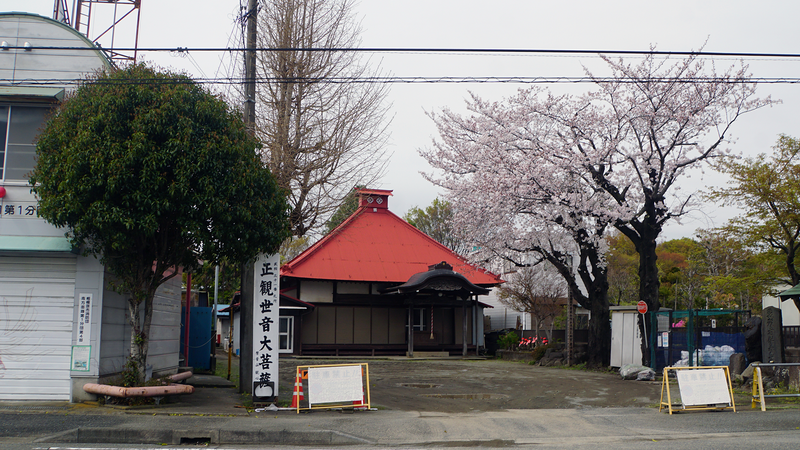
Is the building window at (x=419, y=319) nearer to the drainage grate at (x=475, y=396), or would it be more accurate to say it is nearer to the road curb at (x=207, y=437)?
the drainage grate at (x=475, y=396)

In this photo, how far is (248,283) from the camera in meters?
13.0

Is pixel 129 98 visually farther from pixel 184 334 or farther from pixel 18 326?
pixel 184 334

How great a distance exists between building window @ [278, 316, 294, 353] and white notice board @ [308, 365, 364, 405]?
1745cm

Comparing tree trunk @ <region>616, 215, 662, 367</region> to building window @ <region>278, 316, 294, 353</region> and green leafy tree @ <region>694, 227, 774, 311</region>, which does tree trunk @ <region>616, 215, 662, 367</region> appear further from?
building window @ <region>278, 316, 294, 353</region>

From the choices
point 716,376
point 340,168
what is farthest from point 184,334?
point 716,376

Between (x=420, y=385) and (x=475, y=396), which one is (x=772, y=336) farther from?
(x=420, y=385)

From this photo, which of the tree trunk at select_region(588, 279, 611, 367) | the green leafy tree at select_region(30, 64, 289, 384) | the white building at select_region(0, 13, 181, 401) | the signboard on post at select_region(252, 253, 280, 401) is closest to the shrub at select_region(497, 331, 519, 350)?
the tree trunk at select_region(588, 279, 611, 367)

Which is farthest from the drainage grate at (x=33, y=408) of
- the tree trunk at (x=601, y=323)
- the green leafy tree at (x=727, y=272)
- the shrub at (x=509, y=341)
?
the green leafy tree at (x=727, y=272)

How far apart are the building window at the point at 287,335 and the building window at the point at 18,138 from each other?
17.2 m

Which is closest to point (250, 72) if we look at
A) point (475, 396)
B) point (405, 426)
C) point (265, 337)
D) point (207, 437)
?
point (265, 337)

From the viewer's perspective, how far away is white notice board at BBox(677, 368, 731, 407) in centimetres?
1152

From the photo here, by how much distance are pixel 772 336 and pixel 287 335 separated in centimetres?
2017

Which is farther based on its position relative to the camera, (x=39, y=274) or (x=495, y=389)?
(x=495, y=389)

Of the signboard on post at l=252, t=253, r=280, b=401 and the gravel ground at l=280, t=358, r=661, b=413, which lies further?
the gravel ground at l=280, t=358, r=661, b=413
